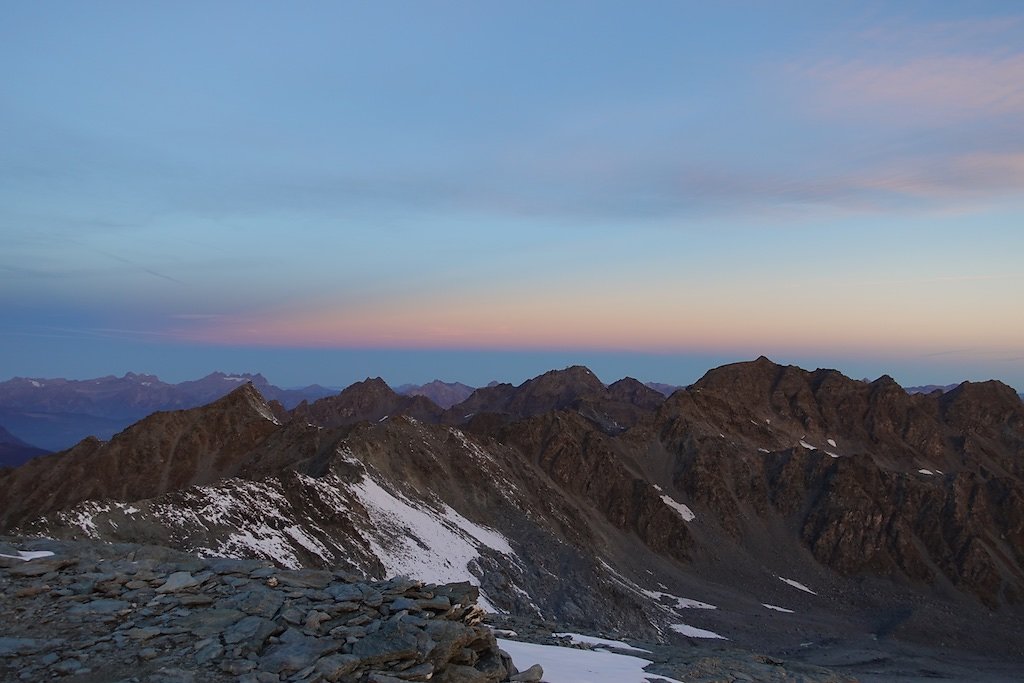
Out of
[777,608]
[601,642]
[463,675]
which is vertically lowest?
[777,608]

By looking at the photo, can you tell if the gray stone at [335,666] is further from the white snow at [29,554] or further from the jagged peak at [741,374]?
the jagged peak at [741,374]

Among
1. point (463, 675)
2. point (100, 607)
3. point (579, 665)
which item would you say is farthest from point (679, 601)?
point (100, 607)

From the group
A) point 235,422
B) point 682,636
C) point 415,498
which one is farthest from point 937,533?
point 235,422

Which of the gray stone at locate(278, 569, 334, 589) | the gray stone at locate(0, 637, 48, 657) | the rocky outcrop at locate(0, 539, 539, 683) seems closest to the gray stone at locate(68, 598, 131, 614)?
the rocky outcrop at locate(0, 539, 539, 683)

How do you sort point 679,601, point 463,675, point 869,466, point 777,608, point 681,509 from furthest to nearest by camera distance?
point 869,466, point 681,509, point 777,608, point 679,601, point 463,675

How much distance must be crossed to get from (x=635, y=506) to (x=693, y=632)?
1762 inches

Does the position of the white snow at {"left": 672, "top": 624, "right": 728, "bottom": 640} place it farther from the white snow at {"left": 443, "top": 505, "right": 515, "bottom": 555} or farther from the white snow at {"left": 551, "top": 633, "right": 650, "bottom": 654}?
the white snow at {"left": 551, "top": 633, "right": 650, "bottom": 654}

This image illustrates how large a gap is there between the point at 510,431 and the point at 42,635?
127867 millimetres

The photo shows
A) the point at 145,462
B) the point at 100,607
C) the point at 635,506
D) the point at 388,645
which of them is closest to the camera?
the point at 388,645

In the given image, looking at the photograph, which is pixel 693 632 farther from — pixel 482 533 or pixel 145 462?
pixel 145 462

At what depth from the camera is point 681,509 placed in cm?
13562

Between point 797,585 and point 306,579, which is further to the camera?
point 797,585

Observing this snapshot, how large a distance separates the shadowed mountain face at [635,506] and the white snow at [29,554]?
38113 millimetres

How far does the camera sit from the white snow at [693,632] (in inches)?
3278
